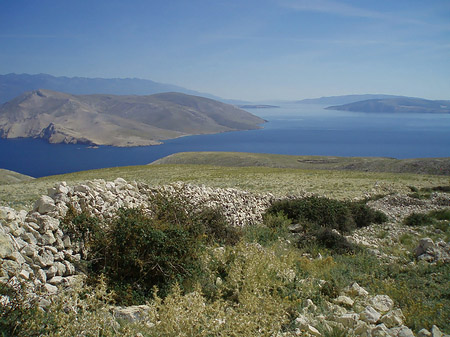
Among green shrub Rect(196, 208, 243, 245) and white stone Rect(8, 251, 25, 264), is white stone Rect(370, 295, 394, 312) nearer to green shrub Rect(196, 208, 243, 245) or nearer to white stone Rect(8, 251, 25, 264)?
green shrub Rect(196, 208, 243, 245)

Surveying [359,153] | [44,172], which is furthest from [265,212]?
[359,153]

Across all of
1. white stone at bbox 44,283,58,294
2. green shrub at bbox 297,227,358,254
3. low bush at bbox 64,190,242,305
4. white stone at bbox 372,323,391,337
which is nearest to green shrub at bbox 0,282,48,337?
white stone at bbox 44,283,58,294

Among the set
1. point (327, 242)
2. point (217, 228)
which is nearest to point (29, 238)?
point (217, 228)

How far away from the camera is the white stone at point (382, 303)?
5746 mm

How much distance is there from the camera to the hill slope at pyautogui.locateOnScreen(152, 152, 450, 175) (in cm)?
5374

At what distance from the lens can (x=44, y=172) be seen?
13125cm

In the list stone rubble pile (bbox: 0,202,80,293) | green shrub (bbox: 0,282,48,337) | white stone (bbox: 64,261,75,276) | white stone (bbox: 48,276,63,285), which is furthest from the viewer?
white stone (bbox: 64,261,75,276)

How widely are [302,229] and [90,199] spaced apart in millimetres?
7665

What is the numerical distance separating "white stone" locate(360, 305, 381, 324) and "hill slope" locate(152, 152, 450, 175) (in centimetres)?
5372

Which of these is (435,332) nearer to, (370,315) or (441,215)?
(370,315)

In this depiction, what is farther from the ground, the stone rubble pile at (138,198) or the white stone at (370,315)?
the stone rubble pile at (138,198)

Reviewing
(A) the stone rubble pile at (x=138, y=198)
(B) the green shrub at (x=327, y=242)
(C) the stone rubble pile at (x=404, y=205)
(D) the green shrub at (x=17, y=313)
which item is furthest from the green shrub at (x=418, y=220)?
(D) the green shrub at (x=17, y=313)

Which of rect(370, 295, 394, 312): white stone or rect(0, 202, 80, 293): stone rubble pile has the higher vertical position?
rect(0, 202, 80, 293): stone rubble pile

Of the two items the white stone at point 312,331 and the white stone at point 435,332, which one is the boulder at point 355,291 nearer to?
the white stone at point 435,332
